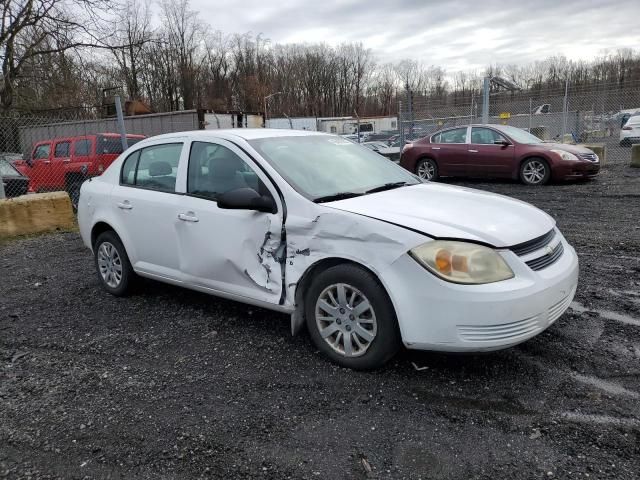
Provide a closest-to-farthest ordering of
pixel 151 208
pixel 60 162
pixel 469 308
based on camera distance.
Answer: pixel 469 308, pixel 151 208, pixel 60 162

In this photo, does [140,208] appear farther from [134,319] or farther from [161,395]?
[161,395]

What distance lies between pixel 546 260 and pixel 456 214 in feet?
2.01

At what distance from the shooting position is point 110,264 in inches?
197

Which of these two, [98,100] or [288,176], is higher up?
[98,100]

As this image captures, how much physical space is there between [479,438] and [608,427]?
2.21 ft

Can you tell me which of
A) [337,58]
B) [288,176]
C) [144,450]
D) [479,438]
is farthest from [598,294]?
[337,58]

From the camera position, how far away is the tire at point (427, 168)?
494 inches

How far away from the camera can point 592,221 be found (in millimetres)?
7402

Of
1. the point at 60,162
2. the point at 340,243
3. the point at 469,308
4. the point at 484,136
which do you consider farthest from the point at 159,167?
the point at 60,162

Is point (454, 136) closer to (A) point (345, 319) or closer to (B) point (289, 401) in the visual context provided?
(A) point (345, 319)

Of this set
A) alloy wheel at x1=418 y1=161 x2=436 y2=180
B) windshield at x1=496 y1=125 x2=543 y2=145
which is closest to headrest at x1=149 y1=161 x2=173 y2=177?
alloy wheel at x1=418 y1=161 x2=436 y2=180

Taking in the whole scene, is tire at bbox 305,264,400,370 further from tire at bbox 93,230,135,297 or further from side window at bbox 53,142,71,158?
side window at bbox 53,142,71,158

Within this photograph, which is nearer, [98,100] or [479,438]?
[479,438]

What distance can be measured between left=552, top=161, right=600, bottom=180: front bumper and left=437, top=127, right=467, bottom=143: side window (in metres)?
2.20
